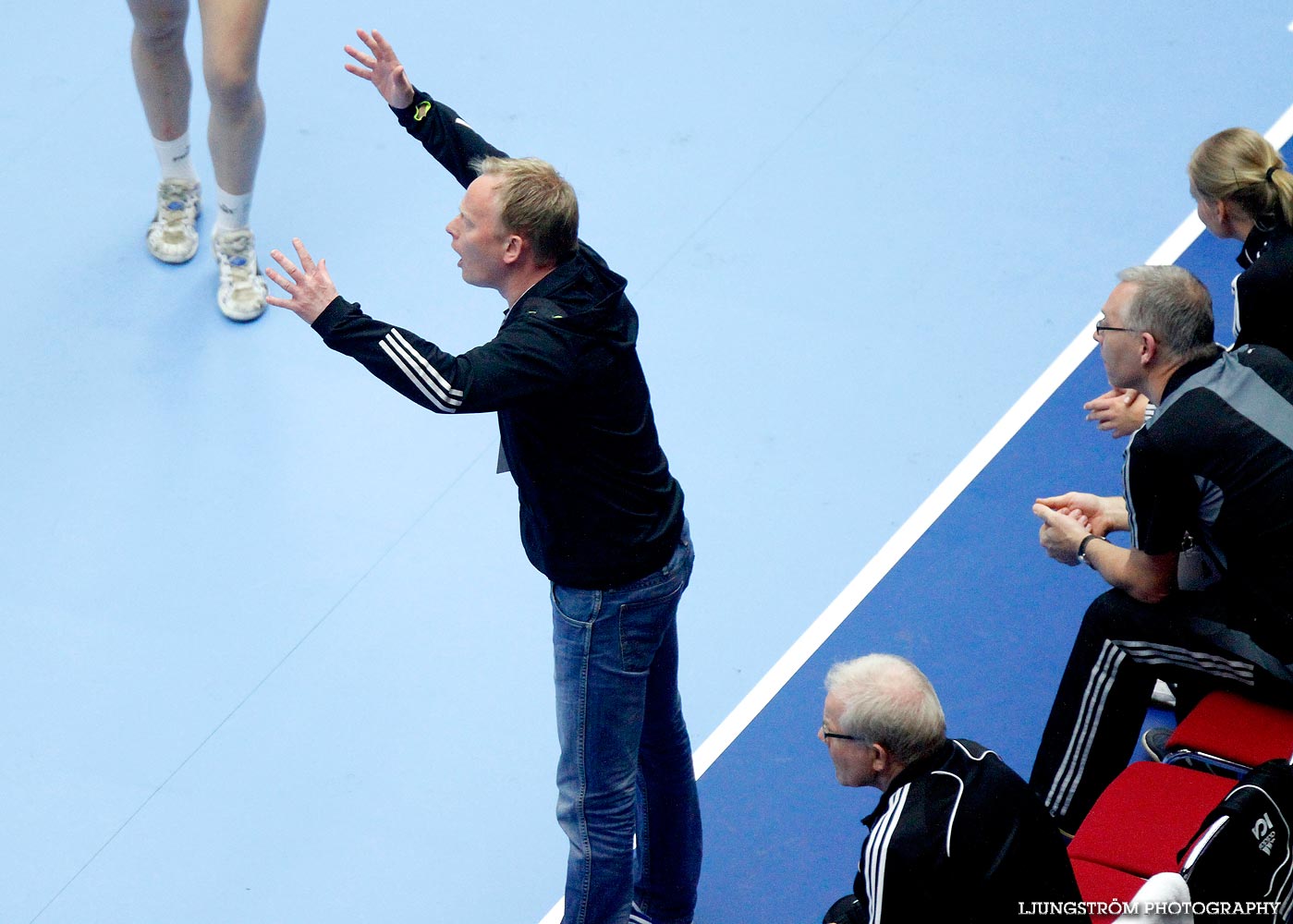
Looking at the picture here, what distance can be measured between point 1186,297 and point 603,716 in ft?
5.49

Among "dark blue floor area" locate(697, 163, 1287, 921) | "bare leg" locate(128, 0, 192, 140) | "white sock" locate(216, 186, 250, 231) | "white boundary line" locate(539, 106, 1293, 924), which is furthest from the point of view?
"white sock" locate(216, 186, 250, 231)

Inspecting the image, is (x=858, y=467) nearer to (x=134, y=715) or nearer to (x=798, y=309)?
(x=798, y=309)

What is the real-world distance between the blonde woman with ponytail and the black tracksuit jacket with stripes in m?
1.55

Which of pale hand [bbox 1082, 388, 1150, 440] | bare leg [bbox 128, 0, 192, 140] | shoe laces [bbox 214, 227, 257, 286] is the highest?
pale hand [bbox 1082, 388, 1150, 440]

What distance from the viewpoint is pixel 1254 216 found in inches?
156

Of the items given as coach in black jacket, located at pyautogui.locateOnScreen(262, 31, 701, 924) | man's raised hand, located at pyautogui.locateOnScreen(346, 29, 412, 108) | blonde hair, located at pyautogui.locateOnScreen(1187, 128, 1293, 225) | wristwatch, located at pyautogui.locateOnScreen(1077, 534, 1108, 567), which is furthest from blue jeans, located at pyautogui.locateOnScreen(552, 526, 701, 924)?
blonde hair, located at pyautogui.locateOnScreen(1187, 128, 1293, 225)

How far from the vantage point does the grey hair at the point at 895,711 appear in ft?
9.92

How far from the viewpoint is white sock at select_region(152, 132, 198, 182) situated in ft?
18.0

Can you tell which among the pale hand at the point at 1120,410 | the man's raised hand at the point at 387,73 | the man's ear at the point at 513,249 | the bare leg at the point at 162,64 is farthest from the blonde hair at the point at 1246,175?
the bare leg at the point at 162,64

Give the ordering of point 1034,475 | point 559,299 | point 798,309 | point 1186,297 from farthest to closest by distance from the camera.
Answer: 1. point 798,309
2. point 1034,475
3. point 1186,297
4. point 559,299

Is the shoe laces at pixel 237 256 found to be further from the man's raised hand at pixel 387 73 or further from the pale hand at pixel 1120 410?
the pale hand at pixel 1120 410

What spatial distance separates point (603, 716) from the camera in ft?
10.9

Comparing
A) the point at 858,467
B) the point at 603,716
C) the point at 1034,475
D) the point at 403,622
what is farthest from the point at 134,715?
Result: the point at 1034,475

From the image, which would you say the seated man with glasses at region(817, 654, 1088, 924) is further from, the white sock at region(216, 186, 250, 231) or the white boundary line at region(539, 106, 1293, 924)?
the white sock at region(216, 186, 250, 231)
